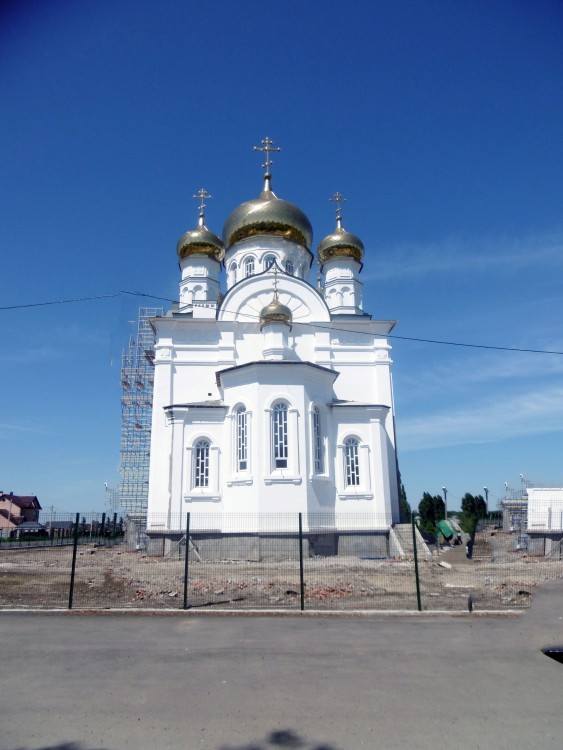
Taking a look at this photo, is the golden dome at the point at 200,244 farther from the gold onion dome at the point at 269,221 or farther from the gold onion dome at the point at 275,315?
the gold onion dome at the point at 275,315

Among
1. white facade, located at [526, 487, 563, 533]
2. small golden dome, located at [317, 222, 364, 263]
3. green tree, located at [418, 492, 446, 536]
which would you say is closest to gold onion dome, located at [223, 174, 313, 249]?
small golden dome, located at [317, 222, 364, 263]

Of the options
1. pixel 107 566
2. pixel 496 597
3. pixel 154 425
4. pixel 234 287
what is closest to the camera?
pixel 496 597

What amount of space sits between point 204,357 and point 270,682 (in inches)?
711

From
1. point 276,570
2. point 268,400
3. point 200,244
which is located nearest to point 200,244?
point 200,244

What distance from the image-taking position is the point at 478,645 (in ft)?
23.4

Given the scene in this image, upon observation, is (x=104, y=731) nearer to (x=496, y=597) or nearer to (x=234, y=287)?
(x=496, y=597)

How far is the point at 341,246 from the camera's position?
1083 inches

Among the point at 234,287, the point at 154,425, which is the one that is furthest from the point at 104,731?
the point at 234,287

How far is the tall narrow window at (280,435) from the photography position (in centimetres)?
1842

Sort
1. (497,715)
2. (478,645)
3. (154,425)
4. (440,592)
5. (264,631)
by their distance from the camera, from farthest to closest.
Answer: (154,425)
(440,592)
(264,631)
(478,645)
(497,715)

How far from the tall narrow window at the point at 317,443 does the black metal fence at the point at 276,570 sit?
185cm

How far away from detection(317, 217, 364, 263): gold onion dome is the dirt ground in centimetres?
1548

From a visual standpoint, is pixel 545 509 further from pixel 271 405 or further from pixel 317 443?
pixel 271 405

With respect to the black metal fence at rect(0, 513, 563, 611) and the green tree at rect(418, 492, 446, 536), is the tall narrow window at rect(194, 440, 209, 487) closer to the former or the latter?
the black metal fence at rect(0, 513, 563, 611)
